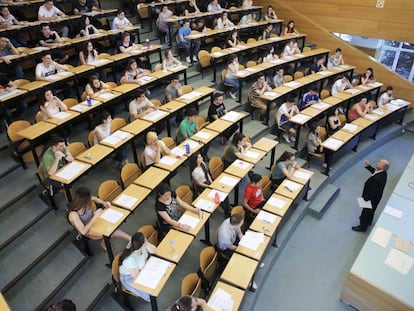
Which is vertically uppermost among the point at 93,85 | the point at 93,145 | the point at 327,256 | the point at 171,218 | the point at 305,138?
the point at 93,85

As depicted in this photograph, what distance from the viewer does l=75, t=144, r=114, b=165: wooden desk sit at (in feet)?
17.6

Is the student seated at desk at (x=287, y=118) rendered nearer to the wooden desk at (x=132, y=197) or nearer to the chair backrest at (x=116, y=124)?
the chair backrest at (x=116, y=124)

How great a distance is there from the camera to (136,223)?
5.55m

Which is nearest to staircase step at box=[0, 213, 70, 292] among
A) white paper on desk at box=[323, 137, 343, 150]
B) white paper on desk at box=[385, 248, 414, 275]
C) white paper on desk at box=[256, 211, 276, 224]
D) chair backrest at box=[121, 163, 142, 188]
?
chair backrest at box=[121, 163, 142, 188]

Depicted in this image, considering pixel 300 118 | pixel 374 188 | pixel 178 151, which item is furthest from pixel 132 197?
pixel 300 118

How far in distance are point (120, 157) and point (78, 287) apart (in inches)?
104

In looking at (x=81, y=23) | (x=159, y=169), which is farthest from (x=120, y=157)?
(x=81, y=23)

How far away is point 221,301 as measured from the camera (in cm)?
385

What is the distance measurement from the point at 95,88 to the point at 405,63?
501 inches

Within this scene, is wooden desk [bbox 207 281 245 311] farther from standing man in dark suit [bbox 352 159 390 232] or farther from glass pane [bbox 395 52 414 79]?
glass pane [bbox 395 52 414 79]

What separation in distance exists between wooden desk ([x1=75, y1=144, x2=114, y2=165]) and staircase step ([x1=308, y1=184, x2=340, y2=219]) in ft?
13.6

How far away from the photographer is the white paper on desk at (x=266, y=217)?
5.10m

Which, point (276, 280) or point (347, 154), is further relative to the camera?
point (347, 154)

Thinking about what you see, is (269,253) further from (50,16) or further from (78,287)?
(50,16)
